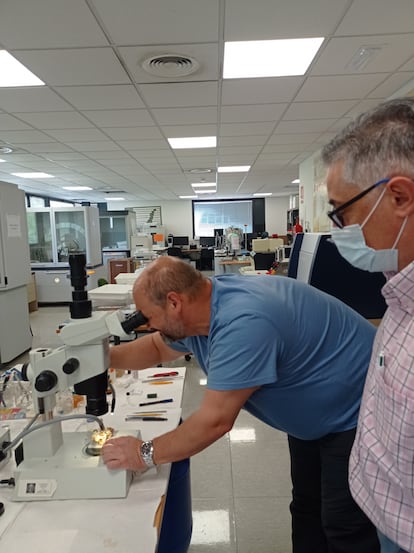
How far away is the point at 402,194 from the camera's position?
0.63m

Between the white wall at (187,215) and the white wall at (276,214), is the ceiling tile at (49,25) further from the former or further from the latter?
the white wall at (276,214)

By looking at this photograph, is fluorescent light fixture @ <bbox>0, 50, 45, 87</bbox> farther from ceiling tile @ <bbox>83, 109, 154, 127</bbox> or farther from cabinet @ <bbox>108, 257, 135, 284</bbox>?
cabinet @ <bbox>108, 257, 135, 284</bbox>

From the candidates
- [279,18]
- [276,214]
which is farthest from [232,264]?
[276,214]

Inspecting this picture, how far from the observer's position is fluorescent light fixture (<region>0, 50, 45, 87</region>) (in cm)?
242

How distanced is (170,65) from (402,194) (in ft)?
7.82

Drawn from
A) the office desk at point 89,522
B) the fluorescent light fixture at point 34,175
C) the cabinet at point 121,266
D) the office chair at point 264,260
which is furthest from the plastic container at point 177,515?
the fluorescent light fixture at point 34,175

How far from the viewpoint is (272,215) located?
13070mm

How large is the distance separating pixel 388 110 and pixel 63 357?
94cm

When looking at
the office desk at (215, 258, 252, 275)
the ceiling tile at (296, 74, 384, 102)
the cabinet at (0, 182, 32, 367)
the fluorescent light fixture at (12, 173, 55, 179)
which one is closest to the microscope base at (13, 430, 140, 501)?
the ceiling tile at (296, 74, 384, 102)

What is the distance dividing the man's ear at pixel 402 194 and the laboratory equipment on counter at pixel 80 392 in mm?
695

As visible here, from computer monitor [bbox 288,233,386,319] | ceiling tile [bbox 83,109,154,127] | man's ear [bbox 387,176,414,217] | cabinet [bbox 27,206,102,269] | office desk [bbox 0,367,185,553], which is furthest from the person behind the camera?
cabinet [bbox 27,206,102,269]

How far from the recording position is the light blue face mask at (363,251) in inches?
27.3

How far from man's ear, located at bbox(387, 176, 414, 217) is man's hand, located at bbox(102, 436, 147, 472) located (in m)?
0.84

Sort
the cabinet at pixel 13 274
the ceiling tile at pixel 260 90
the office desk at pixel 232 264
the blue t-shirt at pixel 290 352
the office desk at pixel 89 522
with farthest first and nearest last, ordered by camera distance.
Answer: the office desk at pixel 232 264 → the cabinet at pixel 13 274 → the ceiling tile at pixel 260 90 → the blue t-shirt at pixel 290 352 → the office desk at pixel 89 522
